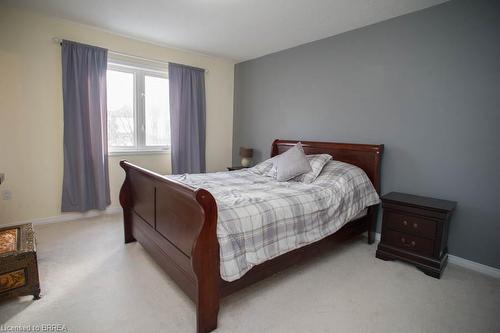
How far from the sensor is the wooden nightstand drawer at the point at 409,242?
2.34m

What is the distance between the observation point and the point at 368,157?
9.72 feet

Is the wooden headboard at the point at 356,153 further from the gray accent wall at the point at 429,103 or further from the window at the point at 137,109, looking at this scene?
the window at the point at 137,109

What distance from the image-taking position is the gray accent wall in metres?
2.28

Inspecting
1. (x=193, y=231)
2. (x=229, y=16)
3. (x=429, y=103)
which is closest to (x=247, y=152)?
(x=229, y=16)

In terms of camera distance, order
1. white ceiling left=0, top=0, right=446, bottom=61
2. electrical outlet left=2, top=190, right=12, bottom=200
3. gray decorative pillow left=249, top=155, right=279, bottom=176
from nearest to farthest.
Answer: white ceiling left=0, top=0, right=446, bottom=61 < electrical outlet left=2, top=190, right=12, bottom=200 < gray decorative pillow left=249, top=155, right=279, bottom=176

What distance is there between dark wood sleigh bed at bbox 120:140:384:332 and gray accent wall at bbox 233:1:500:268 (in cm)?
36

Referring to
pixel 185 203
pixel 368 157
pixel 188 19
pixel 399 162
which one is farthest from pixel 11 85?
pixel 399 162

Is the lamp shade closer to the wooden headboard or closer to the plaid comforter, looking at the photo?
the wooden headboard

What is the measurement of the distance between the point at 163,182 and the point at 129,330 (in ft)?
3.20


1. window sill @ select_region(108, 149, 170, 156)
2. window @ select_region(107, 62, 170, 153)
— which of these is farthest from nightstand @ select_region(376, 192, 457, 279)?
window @ select_region(107, 62, 170, 153)

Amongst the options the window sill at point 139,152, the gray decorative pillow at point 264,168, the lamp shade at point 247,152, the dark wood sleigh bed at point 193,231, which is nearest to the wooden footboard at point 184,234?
the dark wood sleigh bed at point 193,231

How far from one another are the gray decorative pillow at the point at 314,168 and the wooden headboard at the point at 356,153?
0.73ft

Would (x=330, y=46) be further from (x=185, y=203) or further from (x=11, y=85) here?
(x=11, y=85)

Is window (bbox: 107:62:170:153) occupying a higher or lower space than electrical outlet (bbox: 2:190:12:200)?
higher
